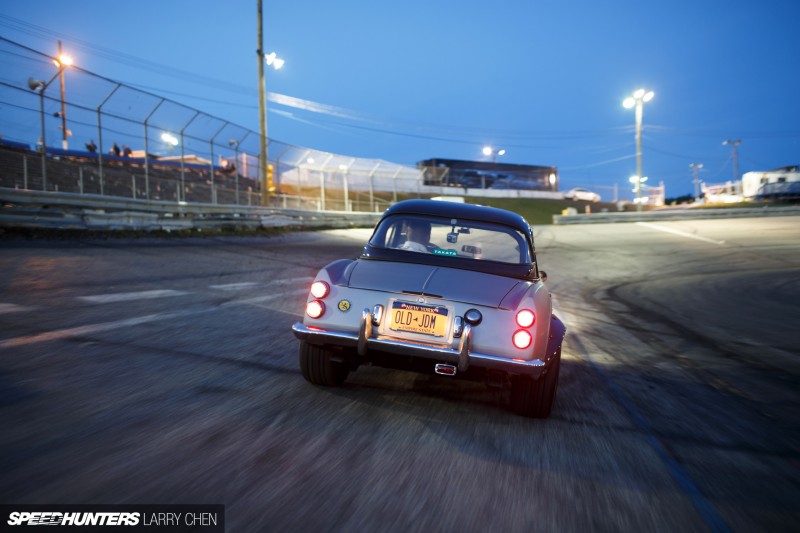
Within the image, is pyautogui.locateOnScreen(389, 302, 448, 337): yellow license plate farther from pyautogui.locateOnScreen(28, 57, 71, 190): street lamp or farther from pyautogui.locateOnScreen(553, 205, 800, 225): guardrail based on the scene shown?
pyautogui.locateOnScreen(553, 205, 800, 225): guardrail

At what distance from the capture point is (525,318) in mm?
4031

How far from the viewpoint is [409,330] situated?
159 inches

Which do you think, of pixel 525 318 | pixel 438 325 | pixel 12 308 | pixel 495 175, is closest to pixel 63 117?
pixel 12 308

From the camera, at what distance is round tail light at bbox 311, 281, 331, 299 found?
14.1 feet

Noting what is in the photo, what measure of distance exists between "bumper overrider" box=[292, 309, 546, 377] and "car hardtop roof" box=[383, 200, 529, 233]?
1600 mm

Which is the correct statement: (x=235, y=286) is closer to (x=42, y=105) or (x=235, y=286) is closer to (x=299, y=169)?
(x=42, y=105)

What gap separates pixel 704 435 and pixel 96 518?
11.9 feet

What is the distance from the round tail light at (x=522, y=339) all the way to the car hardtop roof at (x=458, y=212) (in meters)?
1.57

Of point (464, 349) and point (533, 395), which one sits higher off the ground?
point (464, 349)

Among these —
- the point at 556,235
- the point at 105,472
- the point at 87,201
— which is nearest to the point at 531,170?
the point at 556,235

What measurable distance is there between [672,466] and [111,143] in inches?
676

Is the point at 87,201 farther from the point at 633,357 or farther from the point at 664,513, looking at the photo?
the point at 664,513

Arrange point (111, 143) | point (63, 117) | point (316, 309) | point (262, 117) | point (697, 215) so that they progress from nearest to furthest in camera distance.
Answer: point (316, 309), point (63, 117), point (111, 143), point (262, 117), point (697, 215)

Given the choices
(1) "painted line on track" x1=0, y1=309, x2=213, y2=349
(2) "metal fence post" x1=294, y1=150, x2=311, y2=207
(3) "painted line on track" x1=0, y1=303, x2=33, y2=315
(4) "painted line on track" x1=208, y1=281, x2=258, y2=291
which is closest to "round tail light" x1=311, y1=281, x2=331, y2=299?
(1) "painted line on track" x1=0, y1=309, x2=213, y2=349
